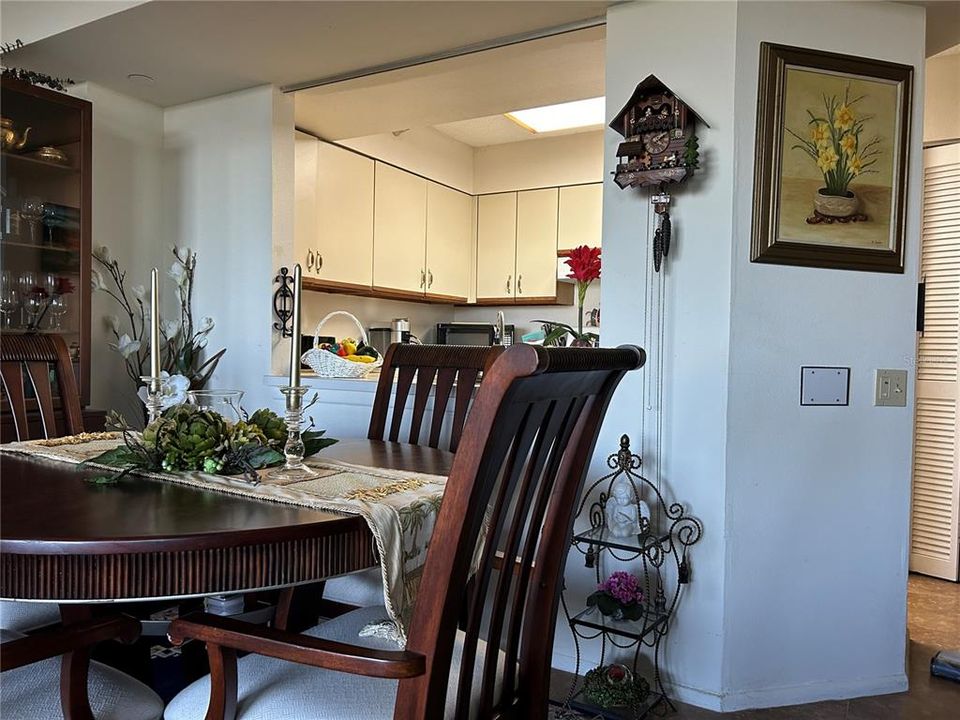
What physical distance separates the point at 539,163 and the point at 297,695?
426cm

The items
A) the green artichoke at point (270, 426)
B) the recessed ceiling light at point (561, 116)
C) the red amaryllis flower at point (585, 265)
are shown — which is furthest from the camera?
the recessed ceiling light at point (561, 116)

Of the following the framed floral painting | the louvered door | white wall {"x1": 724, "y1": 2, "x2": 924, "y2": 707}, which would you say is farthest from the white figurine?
the louvered door

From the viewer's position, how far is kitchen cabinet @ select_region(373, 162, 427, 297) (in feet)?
14.0

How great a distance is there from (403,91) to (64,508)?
99.3 inches

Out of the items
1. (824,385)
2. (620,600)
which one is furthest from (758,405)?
(620,600)

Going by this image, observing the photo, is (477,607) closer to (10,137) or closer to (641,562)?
(641,562)

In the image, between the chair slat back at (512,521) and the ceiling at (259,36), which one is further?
the ceiling at (259,36)

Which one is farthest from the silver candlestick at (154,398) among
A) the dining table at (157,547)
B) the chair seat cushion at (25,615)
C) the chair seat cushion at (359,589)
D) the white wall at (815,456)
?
the white wall at (815,456)

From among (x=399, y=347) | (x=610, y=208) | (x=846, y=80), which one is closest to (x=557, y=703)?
(x=399, y=347)

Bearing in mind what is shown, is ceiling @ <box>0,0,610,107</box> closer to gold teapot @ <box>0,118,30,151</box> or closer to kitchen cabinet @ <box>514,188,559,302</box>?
gold teapot @ <box>0,118,30,151</box>

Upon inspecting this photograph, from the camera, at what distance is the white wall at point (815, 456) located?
7.11ft

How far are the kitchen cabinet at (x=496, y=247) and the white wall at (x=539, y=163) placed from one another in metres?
0.11

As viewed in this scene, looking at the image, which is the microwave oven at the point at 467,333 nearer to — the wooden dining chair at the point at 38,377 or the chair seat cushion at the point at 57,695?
the wooden dining chair at the point at 38,377

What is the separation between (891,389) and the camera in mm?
2301
